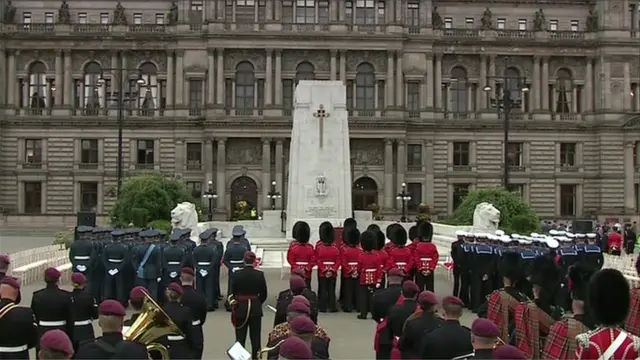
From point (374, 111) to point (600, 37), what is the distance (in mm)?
20414

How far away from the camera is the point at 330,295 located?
59.3ft

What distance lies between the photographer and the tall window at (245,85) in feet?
208

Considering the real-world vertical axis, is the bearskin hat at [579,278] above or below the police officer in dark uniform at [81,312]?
above

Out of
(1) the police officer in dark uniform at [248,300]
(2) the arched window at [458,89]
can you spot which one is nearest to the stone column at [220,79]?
(2) the arched window at [458,89]

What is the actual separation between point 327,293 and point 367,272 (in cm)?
133

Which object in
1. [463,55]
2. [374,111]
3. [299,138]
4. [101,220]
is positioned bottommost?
[101,220]

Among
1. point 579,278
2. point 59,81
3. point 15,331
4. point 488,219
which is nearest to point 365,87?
point 59,81

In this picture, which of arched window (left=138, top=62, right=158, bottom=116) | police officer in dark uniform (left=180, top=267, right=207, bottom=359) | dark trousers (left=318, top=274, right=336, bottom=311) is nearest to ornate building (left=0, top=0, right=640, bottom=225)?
arched window (left=138, top=62, right=158, bottom=116)

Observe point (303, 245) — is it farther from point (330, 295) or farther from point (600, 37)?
point (600, 37)

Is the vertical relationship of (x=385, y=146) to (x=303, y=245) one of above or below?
above

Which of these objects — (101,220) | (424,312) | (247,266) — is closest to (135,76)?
(101,220)

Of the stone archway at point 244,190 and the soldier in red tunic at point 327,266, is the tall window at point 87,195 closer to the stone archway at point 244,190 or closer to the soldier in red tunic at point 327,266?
the stone archway at point 244,190

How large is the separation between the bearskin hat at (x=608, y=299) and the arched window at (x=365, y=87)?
57365 mm

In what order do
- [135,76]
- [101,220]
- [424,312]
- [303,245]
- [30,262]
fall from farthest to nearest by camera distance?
[135,76], [101,220], [30,262], [303,245], [424,312]
